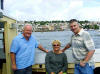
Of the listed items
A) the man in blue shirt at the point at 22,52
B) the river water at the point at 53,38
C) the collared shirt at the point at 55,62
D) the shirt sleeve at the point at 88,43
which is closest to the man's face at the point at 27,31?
the man in blue shirt at the point at 22,52

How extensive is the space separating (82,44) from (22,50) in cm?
114

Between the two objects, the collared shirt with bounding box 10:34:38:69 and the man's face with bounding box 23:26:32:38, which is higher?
the man's face with bounding box 23:26:32:38

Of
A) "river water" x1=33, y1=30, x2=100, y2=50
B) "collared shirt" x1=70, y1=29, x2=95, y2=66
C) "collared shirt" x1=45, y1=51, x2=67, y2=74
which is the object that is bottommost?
"river water" x1=33, y1=30, x2=100, y2=50

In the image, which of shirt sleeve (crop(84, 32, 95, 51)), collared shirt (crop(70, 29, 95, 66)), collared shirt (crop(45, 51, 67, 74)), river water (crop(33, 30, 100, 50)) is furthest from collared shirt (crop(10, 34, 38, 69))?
river water (crop(33, 30, 100, 50))

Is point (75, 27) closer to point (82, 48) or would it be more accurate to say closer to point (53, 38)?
point (82, 48)

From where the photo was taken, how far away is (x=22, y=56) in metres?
4.21

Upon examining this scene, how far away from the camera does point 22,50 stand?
13.7 ft

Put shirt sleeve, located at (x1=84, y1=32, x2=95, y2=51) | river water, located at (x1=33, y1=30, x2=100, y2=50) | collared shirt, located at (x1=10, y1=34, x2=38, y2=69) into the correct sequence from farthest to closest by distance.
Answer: river water, located at (x1=33, y1=30, x2=100, y2=50) → collared shirt, located at (x1=10, y1=34, x2=38, y2=69) → shirt sleeve, located at (x1=84, y1=32, x2=95, y2=51)

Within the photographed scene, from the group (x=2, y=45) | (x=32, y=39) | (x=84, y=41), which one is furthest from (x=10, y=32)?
(x=84, y=41)

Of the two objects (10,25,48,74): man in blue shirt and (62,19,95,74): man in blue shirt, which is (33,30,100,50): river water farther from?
(62,19,95,74): man in blue shirt

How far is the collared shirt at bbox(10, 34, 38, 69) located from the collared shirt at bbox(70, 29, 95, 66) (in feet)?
2.85

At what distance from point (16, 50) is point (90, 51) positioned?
1.37 meters

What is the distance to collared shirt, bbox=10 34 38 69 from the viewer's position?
412cm

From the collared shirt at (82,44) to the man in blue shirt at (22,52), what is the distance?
0.87 m
